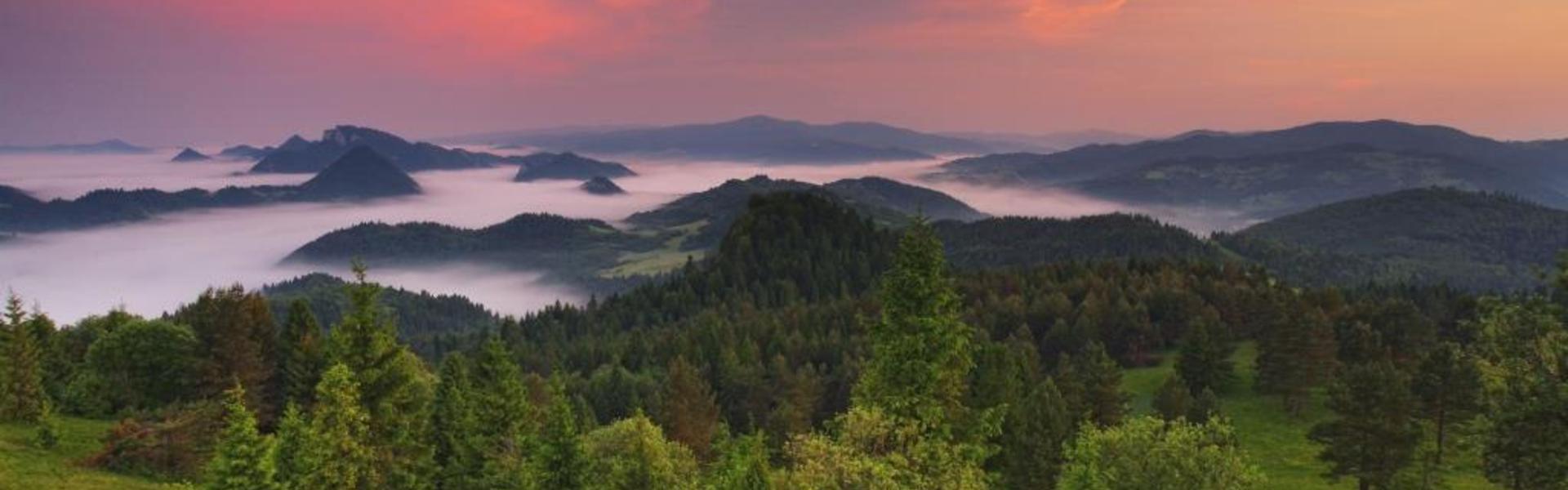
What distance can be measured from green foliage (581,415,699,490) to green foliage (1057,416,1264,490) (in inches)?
908

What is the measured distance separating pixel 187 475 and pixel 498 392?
71.3 ft

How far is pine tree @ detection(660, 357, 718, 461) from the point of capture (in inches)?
4289

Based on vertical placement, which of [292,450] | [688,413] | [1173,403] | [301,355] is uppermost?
[292,450]

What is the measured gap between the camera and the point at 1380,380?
6594 cm

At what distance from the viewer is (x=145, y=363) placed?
268 ft

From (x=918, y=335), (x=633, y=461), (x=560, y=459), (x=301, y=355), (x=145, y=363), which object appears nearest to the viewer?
(x=918, y=335)

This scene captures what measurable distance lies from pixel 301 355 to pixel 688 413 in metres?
47.9

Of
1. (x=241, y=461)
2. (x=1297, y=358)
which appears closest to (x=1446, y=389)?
(x=1297, y=358)

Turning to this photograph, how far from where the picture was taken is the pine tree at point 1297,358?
108m

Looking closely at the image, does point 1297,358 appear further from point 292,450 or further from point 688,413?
point 292,450

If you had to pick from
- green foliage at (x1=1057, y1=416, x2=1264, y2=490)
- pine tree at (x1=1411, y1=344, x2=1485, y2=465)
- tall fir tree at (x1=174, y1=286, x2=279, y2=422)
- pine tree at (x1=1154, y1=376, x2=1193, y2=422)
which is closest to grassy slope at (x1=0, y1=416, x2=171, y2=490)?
tall fir tree at (x1=174, y1=286, x2=279, y2=422)

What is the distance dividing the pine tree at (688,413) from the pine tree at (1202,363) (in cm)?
6180

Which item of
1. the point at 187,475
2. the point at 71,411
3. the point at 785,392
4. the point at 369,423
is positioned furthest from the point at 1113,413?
the point at 71,411

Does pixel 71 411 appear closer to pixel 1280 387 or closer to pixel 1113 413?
pixel 1113 413
